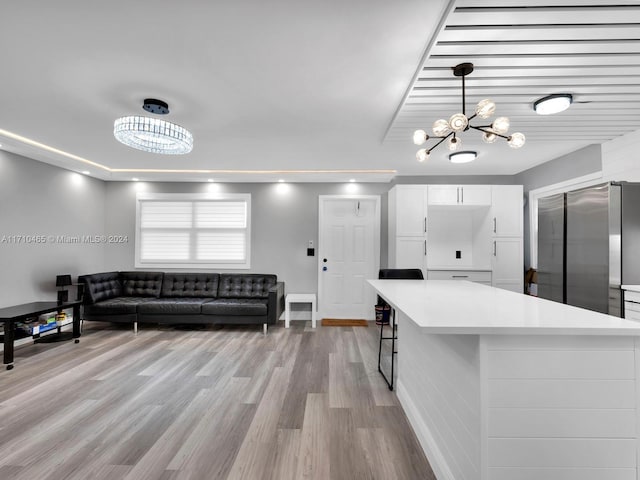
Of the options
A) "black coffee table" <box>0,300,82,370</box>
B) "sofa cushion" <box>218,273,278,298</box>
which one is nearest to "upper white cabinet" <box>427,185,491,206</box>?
"sofa cushion" <box>218,273,278,298</box>

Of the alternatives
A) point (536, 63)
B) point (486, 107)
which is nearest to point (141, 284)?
point (486, 107)

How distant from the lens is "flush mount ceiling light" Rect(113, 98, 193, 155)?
2.64 meters

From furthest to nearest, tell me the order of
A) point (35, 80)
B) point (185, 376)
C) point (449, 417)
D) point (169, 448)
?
point (185, 376)
point (35, 80)
point (169, 448)
point (449, 417)

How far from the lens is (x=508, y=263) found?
486 centimetres

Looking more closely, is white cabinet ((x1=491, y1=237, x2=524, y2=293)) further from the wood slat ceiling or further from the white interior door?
the wood slat ceiling

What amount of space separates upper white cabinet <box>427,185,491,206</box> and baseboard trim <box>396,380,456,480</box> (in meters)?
3.18

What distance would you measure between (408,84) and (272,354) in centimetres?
316

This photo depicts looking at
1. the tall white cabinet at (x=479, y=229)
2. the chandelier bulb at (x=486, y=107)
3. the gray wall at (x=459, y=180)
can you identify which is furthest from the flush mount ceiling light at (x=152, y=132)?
the gray wall at (x=459, y=180)

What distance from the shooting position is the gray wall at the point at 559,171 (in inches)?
147

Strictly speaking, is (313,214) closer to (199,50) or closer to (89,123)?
(89,123)

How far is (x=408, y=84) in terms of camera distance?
2.41 meters

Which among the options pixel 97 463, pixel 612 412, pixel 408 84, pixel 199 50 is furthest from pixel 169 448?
pixel 408 84

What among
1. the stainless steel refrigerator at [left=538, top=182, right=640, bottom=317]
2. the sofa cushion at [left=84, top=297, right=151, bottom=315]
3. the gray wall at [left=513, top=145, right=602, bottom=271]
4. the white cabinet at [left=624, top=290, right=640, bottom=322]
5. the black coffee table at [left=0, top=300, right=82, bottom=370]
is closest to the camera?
the white cabinet at [left=624, top=290, right=640, bottom=322]

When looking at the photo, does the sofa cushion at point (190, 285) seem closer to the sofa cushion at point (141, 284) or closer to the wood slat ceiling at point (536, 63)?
the sofa cushion at point (141, 284)
